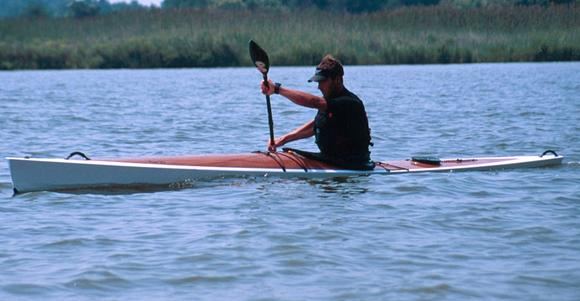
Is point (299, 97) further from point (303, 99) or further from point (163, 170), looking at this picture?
point (163, 170)

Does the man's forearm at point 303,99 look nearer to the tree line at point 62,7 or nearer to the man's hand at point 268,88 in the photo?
the man's hand at point 268,88

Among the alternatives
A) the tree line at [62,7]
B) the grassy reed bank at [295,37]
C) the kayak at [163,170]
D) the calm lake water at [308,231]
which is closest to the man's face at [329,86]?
the kayak at [163,170]

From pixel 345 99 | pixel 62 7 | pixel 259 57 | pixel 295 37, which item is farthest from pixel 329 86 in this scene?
pixel 62 7

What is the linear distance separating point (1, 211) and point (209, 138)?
Result: 21.6 feet

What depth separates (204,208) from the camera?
839 centimetres

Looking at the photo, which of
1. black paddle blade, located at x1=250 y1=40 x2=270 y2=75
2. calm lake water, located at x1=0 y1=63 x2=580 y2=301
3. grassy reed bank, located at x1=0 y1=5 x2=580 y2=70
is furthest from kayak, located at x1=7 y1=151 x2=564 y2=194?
grassy reed bank, located at x1=0 y1=5 x2=580 y2=70

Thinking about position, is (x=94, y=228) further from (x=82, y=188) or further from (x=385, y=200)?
(x=385, y=200)

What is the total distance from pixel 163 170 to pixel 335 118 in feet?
4.58

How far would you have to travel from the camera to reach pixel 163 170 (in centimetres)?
909

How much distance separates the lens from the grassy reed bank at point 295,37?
32.7 meters

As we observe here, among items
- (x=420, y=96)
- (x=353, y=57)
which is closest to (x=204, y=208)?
(x=420, y=96)

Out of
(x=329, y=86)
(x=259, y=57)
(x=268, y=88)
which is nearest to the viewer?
(x=268, y=88)

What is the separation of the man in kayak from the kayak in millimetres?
105

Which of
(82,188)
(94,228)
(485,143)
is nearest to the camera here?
(94,228)
